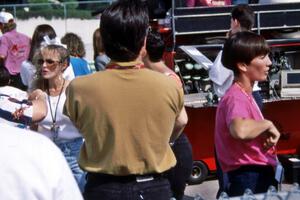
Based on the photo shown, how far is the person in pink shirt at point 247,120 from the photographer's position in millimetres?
3559

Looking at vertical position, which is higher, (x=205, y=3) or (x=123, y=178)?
(x=205, y=3)

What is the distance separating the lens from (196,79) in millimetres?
7273

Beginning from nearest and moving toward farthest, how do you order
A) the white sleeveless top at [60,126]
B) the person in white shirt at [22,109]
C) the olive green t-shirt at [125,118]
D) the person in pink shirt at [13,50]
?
the olive green t-shirt at [125,118] → the person in white shirt at [22,109] → the white sleeveless top at [60,126] → the person in pink shirt at [13,50]

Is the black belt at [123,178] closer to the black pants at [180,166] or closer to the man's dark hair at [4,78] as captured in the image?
the black pants at [180,166]

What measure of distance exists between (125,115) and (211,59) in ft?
15.1

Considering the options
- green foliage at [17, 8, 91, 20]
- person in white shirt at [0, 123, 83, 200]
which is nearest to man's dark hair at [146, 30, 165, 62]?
person in white shirt at [0, 123, 83, 200]

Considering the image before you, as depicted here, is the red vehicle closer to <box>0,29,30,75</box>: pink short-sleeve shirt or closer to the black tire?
the black tire

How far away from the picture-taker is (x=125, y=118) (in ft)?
9.77

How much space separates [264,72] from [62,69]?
1.69 m

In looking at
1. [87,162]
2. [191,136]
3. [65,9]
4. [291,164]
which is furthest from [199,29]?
[65,9]

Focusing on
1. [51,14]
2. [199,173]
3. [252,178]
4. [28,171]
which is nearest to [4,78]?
[252,178]

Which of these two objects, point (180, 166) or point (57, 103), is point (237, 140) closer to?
point (180, 166)

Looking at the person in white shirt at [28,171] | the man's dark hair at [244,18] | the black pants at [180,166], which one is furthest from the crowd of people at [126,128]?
the man's dark hair at [244,18]

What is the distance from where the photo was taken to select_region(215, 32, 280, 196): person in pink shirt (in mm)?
3559
